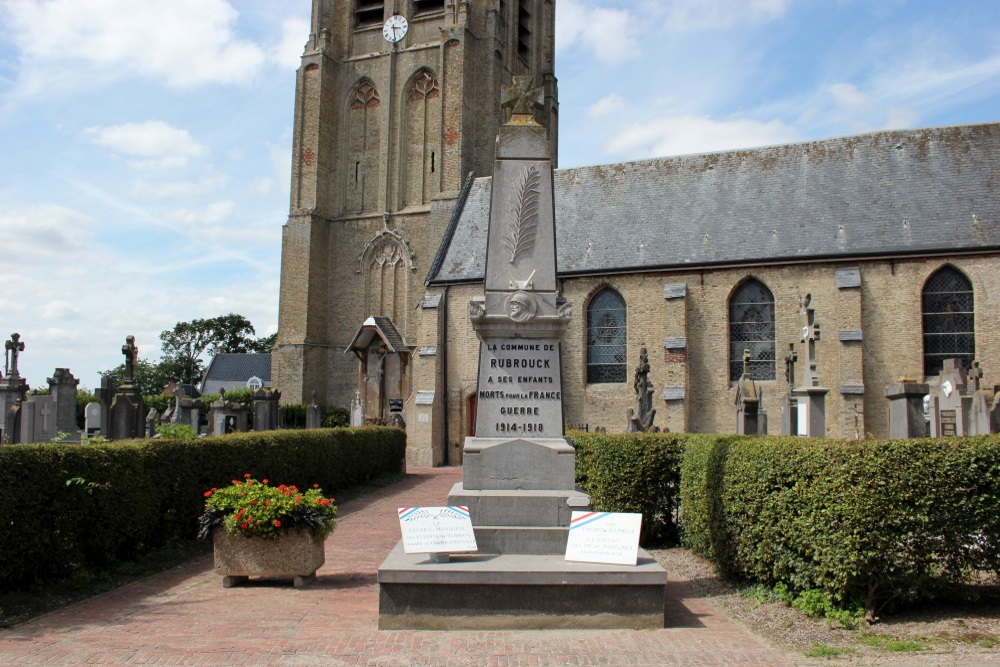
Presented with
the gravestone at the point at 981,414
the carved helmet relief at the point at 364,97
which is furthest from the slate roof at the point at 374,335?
the gravestone at the point at 981,414

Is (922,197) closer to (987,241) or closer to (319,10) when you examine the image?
(987,241)

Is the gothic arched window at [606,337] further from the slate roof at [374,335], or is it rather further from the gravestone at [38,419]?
the gravestone at [38,419]

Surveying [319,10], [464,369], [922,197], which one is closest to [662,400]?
[464,369]

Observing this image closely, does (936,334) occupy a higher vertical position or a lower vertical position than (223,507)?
higher

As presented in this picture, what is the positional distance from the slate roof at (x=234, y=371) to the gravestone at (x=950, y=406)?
51999 mm

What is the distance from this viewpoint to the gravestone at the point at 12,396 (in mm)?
16484

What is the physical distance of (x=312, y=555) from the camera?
28.6 feet

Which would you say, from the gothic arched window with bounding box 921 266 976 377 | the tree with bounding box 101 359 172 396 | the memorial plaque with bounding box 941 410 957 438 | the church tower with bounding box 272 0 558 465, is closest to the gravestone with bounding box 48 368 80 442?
the church tower with bounding box 272 0 558 465

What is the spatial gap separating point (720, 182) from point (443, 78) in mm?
12923

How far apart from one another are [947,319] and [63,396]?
2314 centimetres

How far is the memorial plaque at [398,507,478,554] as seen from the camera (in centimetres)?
715

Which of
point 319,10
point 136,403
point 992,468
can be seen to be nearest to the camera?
point 992,468

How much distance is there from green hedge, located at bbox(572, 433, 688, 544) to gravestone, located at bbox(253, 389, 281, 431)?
1301cm

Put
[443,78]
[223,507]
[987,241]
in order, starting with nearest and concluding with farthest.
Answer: [223,507] → [987,241] → [443,78]
